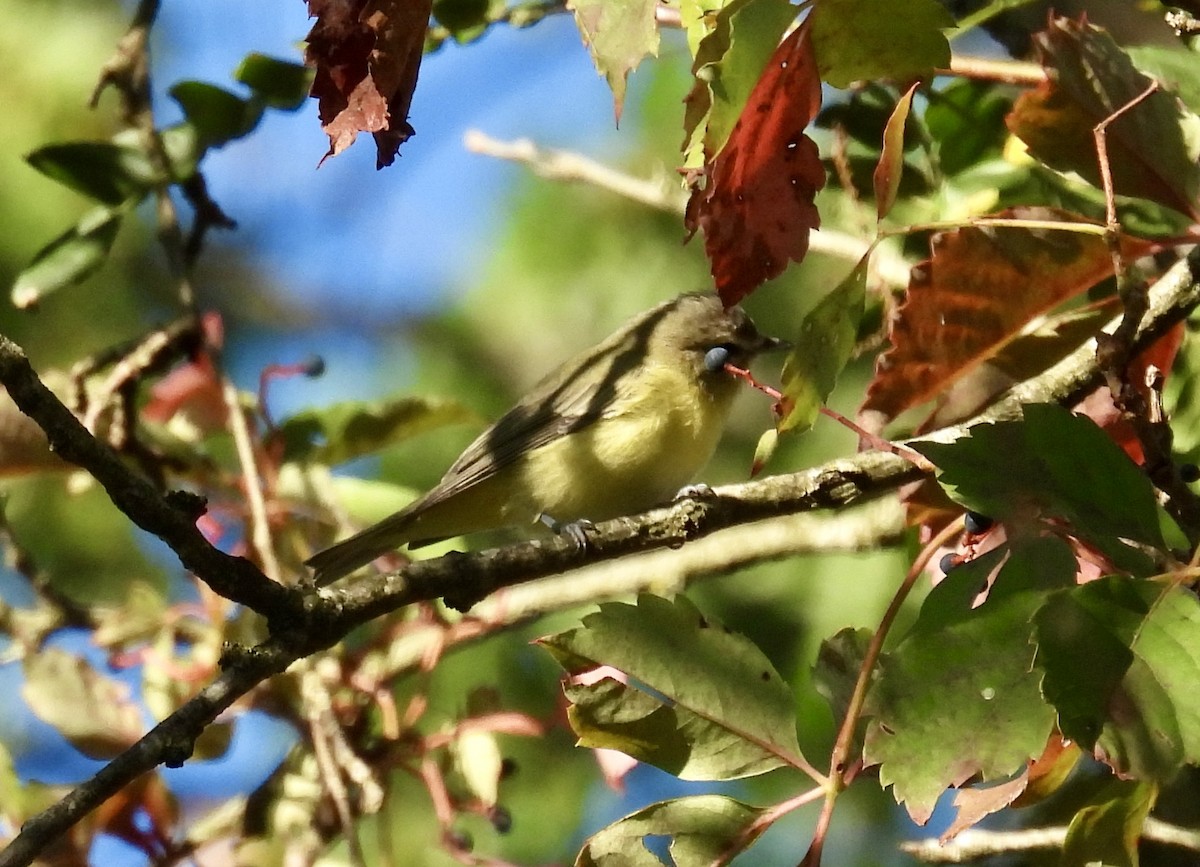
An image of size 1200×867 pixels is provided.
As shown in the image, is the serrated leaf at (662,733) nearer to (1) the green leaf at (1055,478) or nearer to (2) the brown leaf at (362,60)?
(1) the green leaf at (1055,478)

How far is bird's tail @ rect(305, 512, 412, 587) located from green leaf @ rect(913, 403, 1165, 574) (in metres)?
1.74

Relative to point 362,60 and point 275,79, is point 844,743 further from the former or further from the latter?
point 275,79

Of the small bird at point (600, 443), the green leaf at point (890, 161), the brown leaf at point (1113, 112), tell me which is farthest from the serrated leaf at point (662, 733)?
the small bird at point (600, 443)

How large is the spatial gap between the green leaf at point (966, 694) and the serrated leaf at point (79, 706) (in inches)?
61.0

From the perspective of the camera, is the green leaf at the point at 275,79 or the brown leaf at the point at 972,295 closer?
the brown leaf at the point at 972,295

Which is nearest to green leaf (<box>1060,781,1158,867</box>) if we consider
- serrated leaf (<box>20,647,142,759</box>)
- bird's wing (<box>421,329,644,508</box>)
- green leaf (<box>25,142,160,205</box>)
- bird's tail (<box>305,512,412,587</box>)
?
serrated leaf (<box>20,647,142,759</box>)

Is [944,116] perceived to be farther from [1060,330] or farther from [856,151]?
[1060,330]

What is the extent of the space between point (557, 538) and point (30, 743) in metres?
4.36

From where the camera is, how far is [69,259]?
8.42 ft

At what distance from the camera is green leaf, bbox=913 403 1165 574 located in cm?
131

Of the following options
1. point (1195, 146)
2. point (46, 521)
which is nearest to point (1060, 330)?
point (1195, 146)

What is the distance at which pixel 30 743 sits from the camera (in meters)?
5.30

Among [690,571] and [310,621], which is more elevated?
[310,621]

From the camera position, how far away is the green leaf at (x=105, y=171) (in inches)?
101
